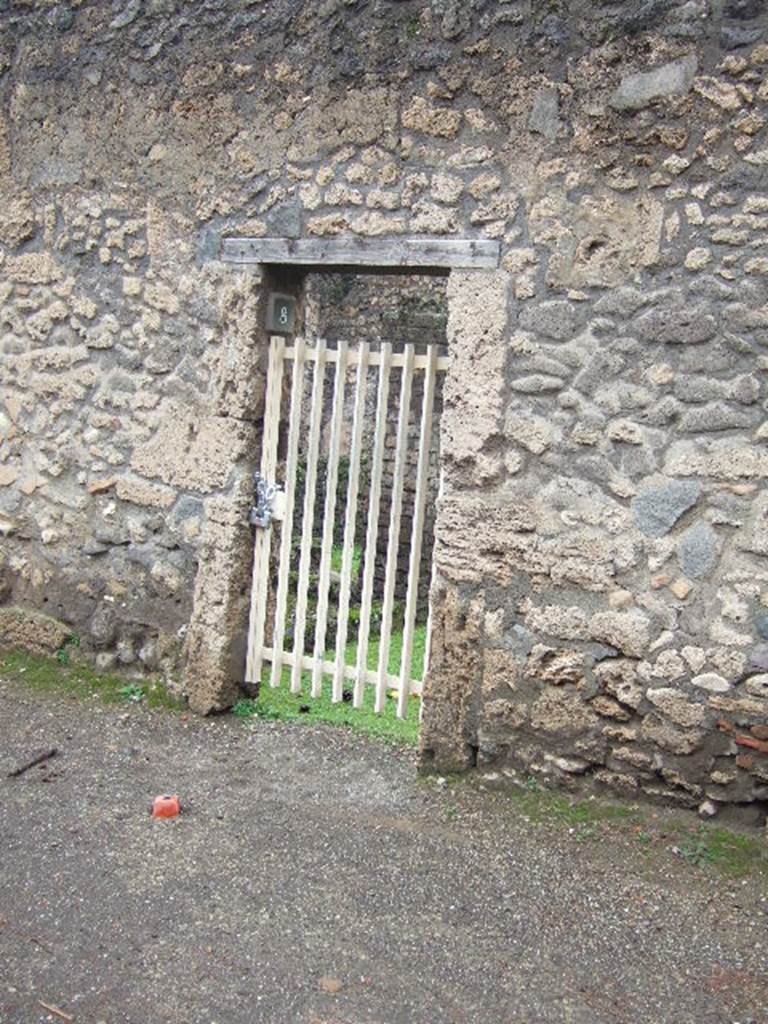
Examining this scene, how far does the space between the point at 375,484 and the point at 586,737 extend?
135 cm

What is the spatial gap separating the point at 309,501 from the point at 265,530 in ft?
0.86

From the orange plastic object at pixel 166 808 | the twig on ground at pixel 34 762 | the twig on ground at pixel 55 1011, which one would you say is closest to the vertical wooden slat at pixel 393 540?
the orange plastic object at pixel 166 808

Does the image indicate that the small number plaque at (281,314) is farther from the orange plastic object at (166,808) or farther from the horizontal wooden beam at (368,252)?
the orange plastic object at (166,808)

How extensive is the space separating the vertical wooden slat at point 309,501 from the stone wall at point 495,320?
27cm

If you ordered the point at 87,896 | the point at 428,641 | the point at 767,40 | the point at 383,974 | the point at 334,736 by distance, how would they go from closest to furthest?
the point at 383,974 < the point at 87,896 < the point at 767,40 < the point at 428,641 < the point at 334,736

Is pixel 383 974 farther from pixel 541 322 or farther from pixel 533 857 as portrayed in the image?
pixel 541 322

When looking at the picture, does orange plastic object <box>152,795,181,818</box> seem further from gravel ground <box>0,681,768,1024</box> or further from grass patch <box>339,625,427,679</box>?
grass patch <box>339,625,427,679</box>

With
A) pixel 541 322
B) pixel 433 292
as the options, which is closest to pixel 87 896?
pixel 541 322

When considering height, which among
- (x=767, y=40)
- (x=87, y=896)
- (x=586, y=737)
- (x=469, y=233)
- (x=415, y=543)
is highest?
(x=767, y=40)

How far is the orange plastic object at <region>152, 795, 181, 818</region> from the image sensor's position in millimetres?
3746

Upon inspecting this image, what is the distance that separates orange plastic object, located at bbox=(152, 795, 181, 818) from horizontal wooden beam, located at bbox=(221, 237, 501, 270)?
7.31ft

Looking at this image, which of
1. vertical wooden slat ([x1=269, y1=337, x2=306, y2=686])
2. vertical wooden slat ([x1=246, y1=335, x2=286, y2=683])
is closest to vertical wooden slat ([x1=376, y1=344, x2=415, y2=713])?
vertical wooden slat ([x1=269, y1=337, x2=306, y2=686])

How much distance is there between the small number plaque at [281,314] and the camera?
461 cm

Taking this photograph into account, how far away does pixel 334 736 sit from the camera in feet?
15.4
